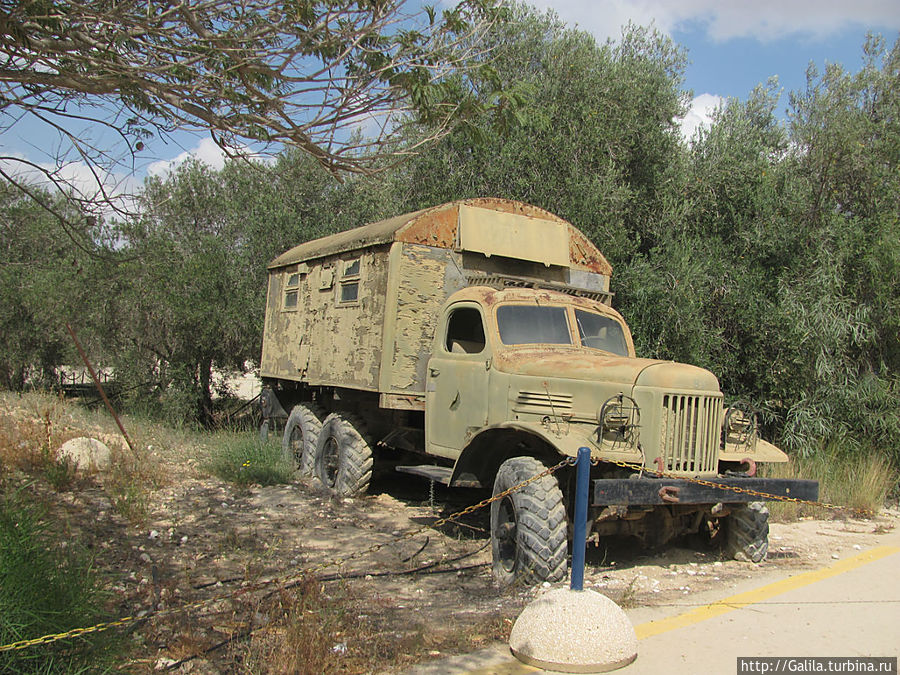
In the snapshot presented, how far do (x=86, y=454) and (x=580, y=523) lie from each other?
22.1ft

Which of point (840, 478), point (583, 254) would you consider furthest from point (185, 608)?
point (840, 478)

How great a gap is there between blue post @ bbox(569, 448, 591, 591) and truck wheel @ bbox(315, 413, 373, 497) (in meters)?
4.77

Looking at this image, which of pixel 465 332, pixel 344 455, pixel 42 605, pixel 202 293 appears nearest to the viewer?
pixel 42 605

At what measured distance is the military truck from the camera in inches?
225

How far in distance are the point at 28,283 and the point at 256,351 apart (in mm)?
6026

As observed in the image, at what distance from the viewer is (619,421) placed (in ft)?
19.0

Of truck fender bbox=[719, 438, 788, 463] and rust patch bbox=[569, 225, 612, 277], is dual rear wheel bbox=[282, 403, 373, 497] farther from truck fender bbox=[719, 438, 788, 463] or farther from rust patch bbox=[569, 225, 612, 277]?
truck fender bbox=[719, 438, 788, 463]

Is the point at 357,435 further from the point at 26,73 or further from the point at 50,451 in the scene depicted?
the point at 26,73

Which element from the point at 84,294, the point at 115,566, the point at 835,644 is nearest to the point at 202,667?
the point at 115,566

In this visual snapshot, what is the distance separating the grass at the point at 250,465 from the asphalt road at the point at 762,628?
5.70 meters

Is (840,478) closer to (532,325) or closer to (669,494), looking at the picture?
(532,325)

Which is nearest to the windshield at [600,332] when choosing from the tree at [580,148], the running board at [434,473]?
the running board at [434,473]

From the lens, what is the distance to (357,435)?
30.4 ft

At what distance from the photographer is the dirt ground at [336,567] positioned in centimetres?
423
